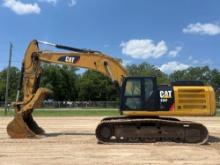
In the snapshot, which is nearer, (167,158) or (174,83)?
(167,158)

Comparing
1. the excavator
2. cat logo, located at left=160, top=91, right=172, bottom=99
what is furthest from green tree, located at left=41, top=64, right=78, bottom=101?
cat logo, located at left=160, top=91, right=172, bottom=99

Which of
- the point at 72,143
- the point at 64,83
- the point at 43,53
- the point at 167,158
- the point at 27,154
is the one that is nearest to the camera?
the point at 167,158

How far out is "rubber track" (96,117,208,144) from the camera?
714 inches

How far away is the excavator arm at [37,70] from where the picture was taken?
20.0 metres

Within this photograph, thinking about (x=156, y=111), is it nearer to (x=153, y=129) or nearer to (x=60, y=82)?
(x=153, y=129)

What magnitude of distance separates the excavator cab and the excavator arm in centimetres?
118

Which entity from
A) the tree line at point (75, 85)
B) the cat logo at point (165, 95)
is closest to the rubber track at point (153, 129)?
the cat logo at point (165, 95)

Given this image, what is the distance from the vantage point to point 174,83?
18.9m

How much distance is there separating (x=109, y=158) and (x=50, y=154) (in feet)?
6.29

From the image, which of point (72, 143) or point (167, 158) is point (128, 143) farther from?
point (167, 158)

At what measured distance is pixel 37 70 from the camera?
68.9ft

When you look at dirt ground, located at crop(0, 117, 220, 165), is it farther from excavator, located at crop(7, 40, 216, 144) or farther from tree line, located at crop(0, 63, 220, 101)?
tree line, located at crop(0, 63, 220, 101)

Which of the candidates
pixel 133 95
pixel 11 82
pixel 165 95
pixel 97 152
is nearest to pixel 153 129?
pixel 165 95

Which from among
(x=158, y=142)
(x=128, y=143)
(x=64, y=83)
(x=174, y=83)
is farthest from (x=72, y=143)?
(x=64, y=83)
